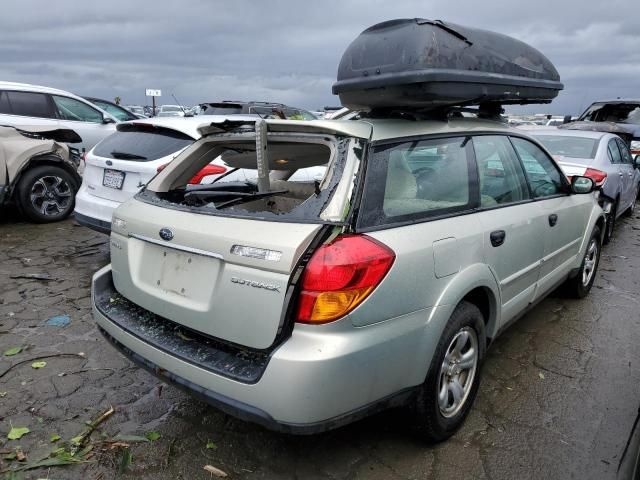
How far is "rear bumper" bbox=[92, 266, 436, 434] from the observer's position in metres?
1.95

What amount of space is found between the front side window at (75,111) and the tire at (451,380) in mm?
8708

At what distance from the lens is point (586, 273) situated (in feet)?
15.8

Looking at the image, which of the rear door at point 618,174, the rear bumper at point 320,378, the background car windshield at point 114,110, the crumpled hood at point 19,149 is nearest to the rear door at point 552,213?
the rear bumper at point 320,378

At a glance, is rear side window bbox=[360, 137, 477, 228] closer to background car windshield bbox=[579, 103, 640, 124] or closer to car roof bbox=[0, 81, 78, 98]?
car roof bbox=[0, 81, 78, 98]

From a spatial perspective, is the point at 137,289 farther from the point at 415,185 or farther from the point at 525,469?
the point at 525,469

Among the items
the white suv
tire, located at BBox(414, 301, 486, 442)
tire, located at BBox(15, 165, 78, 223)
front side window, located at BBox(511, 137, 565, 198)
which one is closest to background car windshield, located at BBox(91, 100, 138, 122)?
the white suv

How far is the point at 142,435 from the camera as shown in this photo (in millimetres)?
2629

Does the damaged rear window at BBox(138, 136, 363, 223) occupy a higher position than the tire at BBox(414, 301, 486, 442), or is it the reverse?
the damaged rear window at BBox(138, 136, 363, 223)

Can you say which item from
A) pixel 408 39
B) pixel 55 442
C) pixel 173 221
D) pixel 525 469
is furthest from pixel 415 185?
pixel 55 442

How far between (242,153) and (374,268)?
66.8 inches

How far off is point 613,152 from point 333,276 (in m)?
6.94

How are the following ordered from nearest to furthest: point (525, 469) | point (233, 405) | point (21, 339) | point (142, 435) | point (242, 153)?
point (233, 405)
point (525, 469)
point (142, 435)
point (242, 153)
point (21, 339)

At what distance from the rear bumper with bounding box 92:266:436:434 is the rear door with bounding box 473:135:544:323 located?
868mm

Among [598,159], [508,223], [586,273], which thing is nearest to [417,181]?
[508,223]
